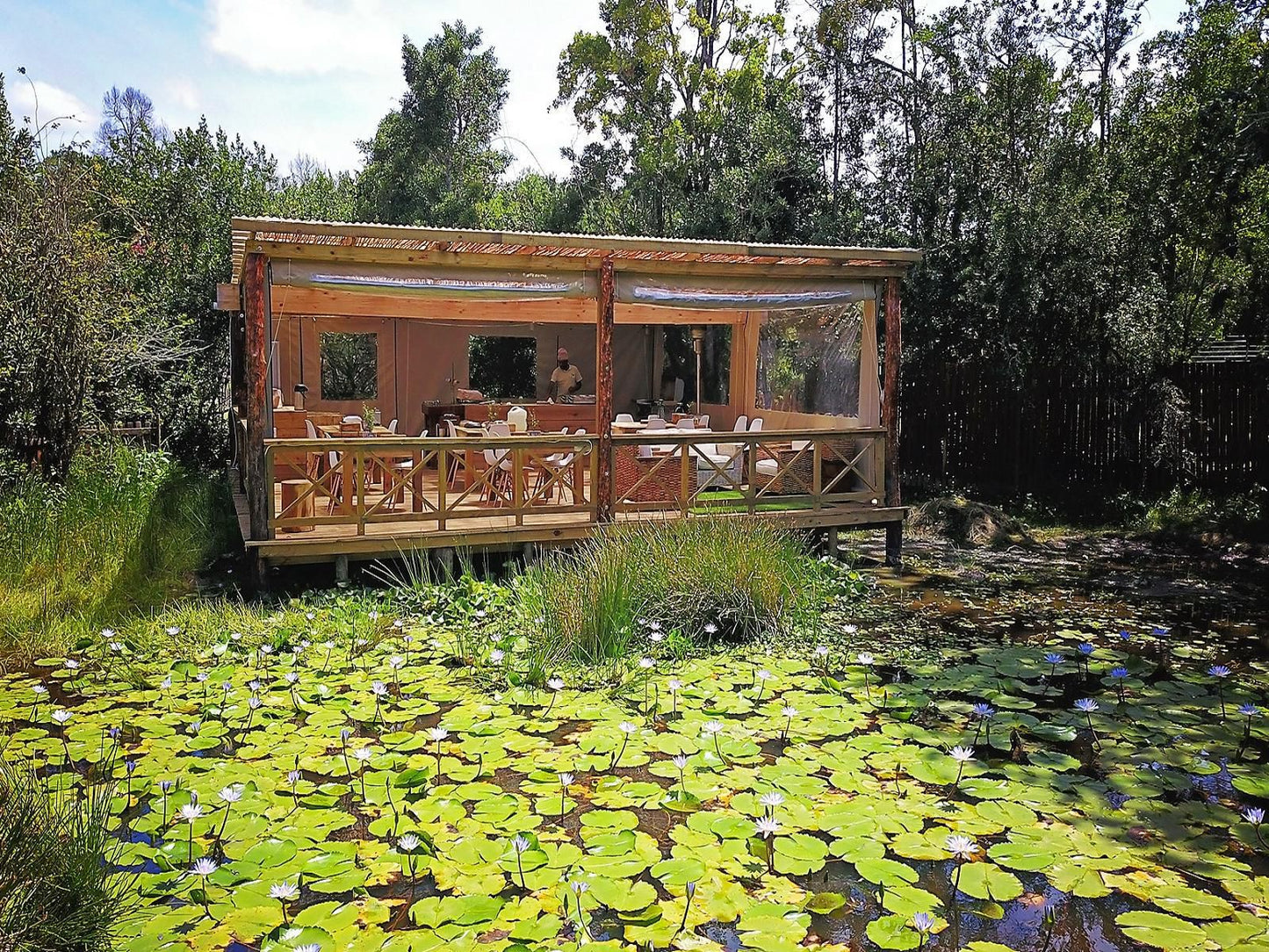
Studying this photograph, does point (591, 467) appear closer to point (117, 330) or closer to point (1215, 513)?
point (117, 330)

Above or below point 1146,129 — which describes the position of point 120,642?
below

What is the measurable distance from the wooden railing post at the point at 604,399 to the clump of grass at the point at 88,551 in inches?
125

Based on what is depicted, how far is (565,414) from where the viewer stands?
40.7 feet

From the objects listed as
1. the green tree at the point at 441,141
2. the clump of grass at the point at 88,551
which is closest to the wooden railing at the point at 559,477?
the clump of grass at the point at 88,551

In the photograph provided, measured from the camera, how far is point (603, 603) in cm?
555

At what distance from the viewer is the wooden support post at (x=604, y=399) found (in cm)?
784

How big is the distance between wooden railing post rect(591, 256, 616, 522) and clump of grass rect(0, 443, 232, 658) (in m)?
3.18

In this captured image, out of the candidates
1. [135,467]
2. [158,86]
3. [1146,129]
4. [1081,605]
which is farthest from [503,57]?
[1081,605]

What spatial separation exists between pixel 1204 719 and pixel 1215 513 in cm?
653

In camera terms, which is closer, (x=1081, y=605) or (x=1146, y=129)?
(x=1081, y=605)

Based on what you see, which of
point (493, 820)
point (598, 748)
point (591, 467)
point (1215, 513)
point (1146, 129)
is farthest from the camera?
point (1146, 129)

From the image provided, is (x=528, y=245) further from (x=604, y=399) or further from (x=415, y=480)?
(x=415, y=480)

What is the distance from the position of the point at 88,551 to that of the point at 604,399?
3.88m

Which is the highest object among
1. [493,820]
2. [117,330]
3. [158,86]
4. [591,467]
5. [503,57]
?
[503,57]
